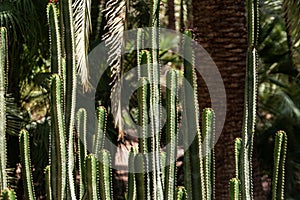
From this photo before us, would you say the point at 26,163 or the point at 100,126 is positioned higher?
the point at 100,126

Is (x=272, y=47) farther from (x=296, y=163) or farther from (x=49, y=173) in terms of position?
(x=49, y=173)

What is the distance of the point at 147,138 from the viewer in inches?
105

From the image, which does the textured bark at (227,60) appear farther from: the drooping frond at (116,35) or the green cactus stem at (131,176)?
the green cactus stem at (131,176)

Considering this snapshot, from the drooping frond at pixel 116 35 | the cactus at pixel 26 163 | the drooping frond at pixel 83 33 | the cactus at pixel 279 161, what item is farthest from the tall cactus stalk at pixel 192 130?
the drooping frond at pixel 116 35

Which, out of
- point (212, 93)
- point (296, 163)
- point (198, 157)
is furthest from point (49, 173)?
point (296, 163)

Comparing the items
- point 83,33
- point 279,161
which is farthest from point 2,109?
point 83,33

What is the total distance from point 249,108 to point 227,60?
2.33 m

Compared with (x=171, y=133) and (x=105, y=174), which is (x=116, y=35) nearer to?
(x=171, y=133)

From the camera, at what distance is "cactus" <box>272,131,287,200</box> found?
272cm

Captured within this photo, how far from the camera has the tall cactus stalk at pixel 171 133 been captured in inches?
103

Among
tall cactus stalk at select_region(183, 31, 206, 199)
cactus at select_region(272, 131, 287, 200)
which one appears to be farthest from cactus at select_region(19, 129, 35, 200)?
cactus at select_region(272, 131, 287, 200)

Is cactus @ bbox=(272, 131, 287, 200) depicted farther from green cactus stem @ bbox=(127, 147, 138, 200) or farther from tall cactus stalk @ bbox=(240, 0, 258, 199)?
green cactus stem @ bbox=(127, 147, 138, 200)

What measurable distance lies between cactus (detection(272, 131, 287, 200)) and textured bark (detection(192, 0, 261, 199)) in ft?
7.18

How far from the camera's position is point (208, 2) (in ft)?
16.8
